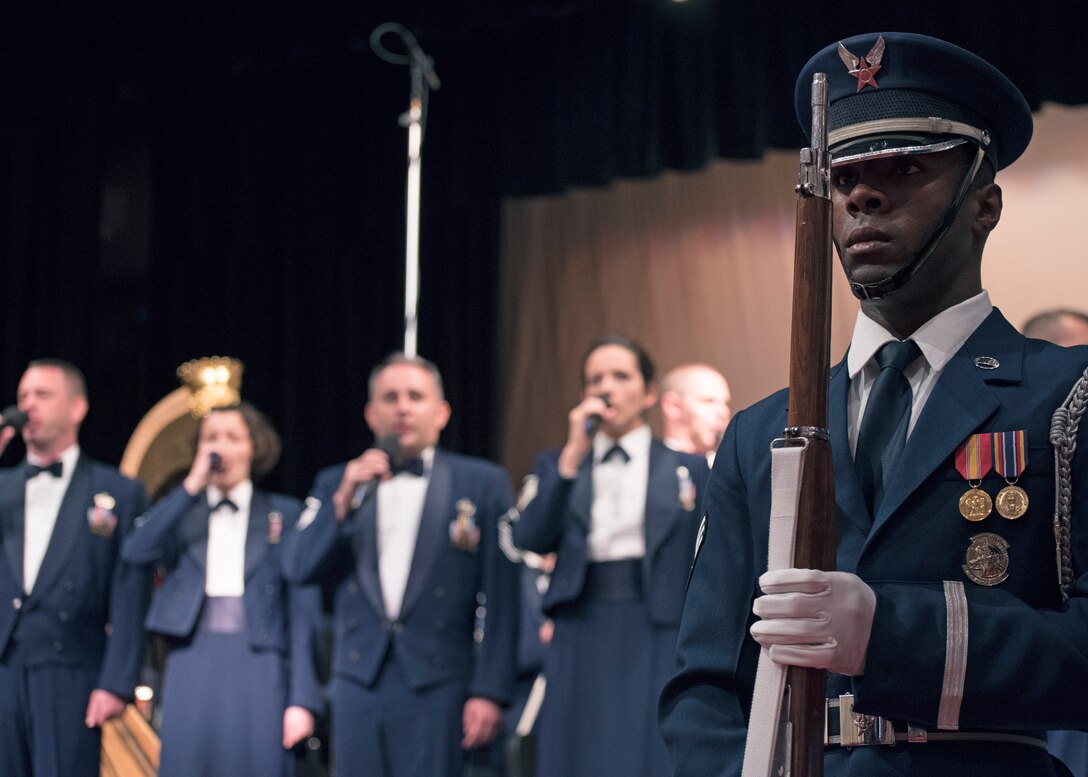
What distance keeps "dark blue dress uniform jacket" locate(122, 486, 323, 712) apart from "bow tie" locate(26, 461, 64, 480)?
0.35 meters

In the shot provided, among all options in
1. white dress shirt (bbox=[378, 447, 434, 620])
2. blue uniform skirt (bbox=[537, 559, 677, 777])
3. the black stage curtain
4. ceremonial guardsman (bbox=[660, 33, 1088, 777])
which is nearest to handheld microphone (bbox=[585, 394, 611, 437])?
blue uniform skirt (bbox=[537, 559, 677, 777])

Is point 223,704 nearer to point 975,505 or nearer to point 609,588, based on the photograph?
Result: point 609,588

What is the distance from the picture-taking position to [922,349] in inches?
59.7

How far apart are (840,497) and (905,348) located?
18cm

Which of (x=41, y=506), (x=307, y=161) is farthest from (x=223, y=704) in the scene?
(x=307, y=161)

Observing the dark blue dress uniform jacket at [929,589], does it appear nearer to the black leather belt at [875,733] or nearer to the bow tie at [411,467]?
the black leather belt at [875,733]

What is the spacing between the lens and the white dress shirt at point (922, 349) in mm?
1508

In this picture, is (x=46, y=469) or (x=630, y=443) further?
(x=46, y=469)

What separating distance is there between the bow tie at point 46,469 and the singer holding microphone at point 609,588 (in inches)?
63.6

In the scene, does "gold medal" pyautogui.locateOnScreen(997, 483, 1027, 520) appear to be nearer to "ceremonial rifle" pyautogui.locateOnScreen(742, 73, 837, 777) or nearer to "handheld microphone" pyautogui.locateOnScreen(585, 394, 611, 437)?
"ceremonial rifle" pyautogui.locateOnScreen(742, 73, 837, 777)

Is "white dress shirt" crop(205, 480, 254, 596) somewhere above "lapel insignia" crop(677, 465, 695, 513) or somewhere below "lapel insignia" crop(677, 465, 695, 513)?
below

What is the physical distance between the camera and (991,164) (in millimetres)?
1577

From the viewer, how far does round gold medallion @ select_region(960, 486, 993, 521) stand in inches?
55.0

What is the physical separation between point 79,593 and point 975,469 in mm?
3872
